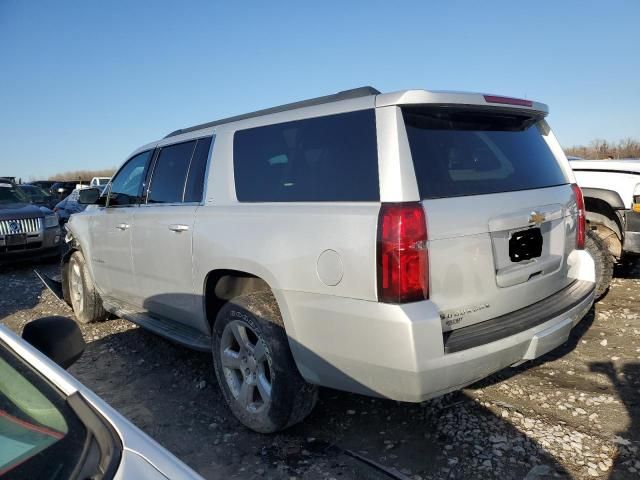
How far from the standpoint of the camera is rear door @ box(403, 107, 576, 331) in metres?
2.40

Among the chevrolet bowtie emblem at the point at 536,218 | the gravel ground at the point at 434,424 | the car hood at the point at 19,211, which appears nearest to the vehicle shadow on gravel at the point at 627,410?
the gravel ground at the point at 434,424

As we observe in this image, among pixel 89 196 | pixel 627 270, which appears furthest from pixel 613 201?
pixel 89 196

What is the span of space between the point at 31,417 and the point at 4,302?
646cm

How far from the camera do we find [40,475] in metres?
1.25

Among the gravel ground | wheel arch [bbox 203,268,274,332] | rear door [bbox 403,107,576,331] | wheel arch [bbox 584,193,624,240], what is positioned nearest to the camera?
rear door [bbox 403,107,576,331]

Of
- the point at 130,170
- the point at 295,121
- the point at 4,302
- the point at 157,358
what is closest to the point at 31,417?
the point at 295,121

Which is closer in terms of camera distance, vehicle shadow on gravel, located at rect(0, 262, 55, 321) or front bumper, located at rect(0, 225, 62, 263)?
vehicle shadow on gravel, located at rect(0, 262, 55, 321)

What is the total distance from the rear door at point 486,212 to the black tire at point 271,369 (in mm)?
946

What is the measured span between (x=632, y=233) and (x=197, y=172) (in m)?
4.29

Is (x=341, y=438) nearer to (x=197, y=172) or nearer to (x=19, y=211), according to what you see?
(x=197, y=172)

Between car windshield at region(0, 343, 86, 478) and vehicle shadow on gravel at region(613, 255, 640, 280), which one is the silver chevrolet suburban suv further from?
vehicle shadow on gravel at region(613, 255, 640, 280)

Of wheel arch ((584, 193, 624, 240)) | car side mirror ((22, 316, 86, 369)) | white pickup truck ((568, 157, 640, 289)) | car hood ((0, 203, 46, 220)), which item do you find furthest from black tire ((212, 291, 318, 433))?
car hood ((0, 203, 46, 220))

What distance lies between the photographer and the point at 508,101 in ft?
9.52

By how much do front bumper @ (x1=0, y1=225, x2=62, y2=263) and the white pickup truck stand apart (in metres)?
8.89
